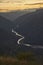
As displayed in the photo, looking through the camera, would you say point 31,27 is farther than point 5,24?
No

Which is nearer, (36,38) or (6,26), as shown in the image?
(36,38)

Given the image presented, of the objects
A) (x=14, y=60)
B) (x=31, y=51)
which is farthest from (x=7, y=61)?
(x=31, y=51)

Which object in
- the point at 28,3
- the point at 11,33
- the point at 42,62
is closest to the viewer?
the point at 42,62

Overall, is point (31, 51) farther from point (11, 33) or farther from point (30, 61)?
point (11, 33)

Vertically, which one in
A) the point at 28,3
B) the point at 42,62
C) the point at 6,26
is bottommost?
the point at 42,62

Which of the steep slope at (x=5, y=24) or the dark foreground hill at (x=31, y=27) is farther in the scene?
the steep slope at (x=5, y=24)

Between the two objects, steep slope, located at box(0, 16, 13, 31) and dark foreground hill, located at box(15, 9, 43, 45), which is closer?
dark foreground hill, located at box(15, 9, 43, 45)

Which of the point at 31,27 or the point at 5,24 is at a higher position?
the point at 5,24

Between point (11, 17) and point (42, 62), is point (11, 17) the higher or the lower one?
the higher one
